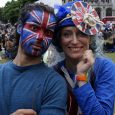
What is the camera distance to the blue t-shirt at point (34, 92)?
2578 millimetres

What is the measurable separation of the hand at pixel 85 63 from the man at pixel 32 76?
9.7 inches

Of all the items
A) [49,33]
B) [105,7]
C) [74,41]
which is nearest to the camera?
[49,33]

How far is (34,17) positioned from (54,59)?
0.54 m

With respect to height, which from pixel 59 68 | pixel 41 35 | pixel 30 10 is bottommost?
pixel 59 68

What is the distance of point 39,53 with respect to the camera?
8.89 ft

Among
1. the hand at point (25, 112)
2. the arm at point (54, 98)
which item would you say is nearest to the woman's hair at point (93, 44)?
the arm at point (54, 98)

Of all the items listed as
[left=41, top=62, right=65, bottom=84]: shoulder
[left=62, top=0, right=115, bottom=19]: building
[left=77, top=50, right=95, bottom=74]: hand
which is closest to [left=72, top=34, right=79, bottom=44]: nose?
[left=77, top=50, right=95, bottom=74]: hand

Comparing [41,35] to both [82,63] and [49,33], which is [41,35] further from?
[82,63]

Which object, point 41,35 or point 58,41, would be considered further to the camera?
point 58,41

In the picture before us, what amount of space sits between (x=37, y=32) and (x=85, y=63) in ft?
1.35

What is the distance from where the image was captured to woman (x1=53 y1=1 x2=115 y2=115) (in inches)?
111

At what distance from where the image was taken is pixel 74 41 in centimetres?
293

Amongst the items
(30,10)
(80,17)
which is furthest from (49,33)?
(80,17)

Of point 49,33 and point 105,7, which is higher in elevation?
point 49,33
